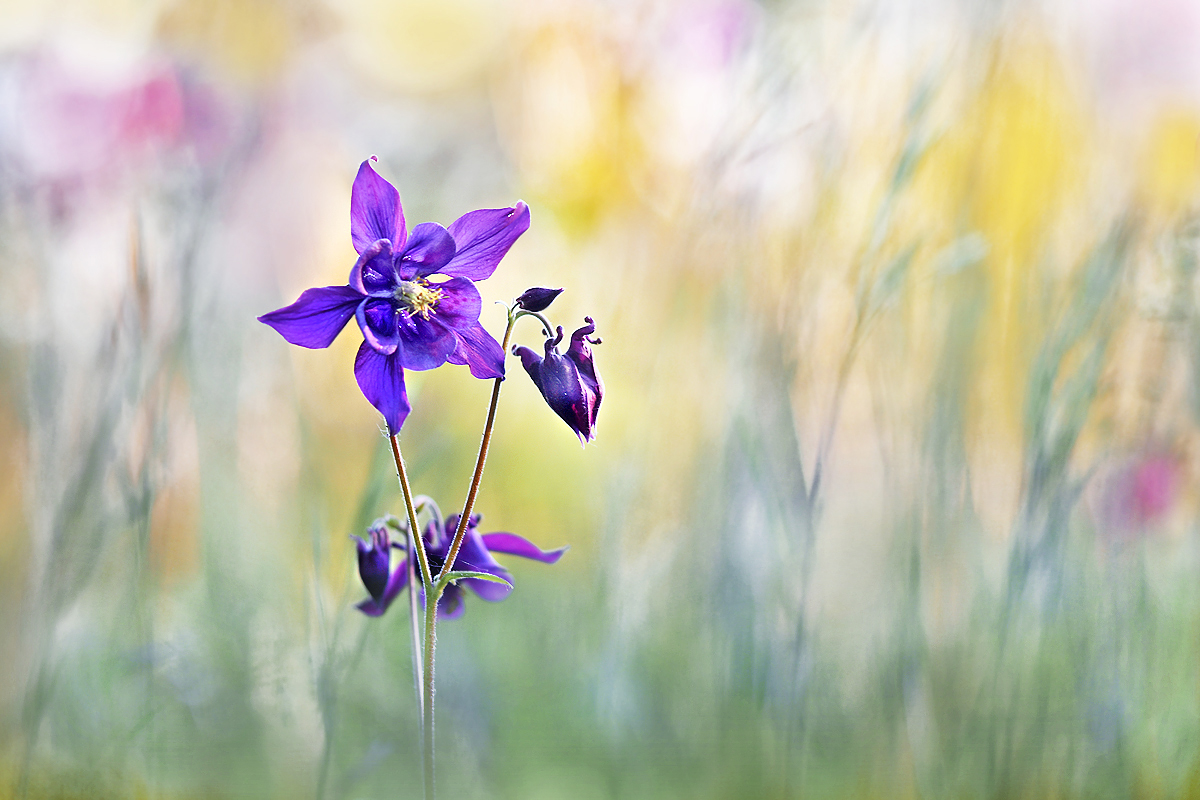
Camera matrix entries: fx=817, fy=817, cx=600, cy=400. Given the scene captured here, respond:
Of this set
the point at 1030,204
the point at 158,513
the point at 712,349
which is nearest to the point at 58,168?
the point at 158,513

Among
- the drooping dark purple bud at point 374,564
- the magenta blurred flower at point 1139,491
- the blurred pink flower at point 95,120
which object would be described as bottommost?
the drooping dark purple bud at point 374,564

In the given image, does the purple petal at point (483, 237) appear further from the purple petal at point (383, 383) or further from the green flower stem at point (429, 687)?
the green flower stem at point (429, 687)

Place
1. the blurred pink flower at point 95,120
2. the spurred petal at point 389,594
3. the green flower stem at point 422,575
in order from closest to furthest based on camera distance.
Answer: the green flower stem at point 422,575 → the spurred petal at point 389,594 → the blurred pink flower at point 95,120

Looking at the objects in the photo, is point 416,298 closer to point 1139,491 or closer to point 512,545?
point 512,545

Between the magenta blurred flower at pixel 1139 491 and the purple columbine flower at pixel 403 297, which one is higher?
the purple columbine flower at pixel 403 297

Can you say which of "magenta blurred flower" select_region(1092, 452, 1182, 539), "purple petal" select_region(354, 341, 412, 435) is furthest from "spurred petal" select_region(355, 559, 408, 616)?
"magenta blurred flower" select_region(1092, 452, 1182, 539)

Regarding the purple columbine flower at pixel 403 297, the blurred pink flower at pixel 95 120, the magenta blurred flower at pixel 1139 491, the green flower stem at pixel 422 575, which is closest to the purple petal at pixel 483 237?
the purple columbine flower at pixel 403 297

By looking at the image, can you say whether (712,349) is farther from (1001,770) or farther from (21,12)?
(21,12)

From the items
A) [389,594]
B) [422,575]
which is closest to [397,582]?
[389,594]
